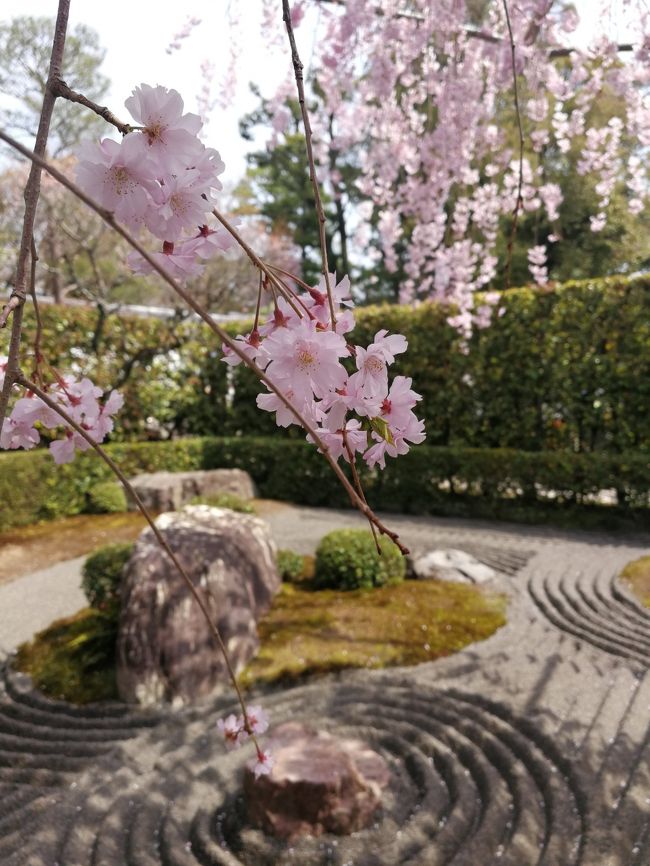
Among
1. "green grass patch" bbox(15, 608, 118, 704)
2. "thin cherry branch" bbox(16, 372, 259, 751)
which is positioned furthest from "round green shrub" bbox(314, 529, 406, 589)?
"thin cherry branch" bbox(16, 372, 259, 751)

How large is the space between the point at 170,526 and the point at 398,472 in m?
3.80

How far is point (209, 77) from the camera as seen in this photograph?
552 cm

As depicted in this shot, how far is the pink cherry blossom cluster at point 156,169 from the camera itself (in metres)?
0.70

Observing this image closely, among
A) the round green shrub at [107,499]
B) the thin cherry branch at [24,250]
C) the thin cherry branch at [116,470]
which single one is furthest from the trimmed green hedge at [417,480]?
the thin cherry branch at [24,250]

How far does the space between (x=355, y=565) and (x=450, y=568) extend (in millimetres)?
737

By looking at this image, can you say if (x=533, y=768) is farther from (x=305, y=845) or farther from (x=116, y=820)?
(x=116, y=820)

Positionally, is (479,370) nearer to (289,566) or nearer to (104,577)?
(289,566)

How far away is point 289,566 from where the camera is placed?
456cm

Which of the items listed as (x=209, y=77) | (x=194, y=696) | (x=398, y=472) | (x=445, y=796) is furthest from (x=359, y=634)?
(x=209, y=77)

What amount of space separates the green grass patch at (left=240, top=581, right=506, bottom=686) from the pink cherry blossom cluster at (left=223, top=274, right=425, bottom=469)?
2.60m

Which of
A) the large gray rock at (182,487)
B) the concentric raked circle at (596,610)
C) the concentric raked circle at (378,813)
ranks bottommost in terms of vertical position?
the concentric raked circle at (378,813)

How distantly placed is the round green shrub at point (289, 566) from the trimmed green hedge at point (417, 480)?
260 cm

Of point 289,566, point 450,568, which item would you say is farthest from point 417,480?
point 289,566

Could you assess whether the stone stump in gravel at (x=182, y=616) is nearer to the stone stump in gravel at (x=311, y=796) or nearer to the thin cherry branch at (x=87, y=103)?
the stone stump in gravel at (x=311, y=796)
